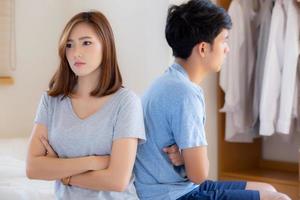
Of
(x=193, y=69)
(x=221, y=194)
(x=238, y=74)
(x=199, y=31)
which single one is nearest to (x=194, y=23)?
(x=199, y=31)

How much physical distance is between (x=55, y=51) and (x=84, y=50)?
6.93 ft

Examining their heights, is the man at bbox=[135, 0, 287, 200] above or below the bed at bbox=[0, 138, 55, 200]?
above

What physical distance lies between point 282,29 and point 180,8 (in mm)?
1419

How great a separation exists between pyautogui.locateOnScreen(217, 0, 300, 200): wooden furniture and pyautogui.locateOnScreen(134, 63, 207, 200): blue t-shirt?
157 cm

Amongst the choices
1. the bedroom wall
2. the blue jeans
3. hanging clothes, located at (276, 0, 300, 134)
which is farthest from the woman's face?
hanging clothes, located at (276, 0, 300, 134)

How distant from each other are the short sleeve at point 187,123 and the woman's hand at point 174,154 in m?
0.03

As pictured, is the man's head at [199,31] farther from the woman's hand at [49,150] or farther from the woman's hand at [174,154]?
the woman's hand at [49,150]

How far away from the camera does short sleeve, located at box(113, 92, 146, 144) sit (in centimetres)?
142

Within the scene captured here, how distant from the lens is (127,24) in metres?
3.08

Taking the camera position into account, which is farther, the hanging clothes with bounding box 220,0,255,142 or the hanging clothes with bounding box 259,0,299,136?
the hanging clothes with bounding box 220,0,255,142

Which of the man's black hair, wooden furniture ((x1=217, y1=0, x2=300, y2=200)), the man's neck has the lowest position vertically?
wooden furniture ((x1=217, y1=0, x2=300, y2=200))

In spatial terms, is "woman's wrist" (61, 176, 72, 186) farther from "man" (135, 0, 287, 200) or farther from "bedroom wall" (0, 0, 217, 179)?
"bedroom wall" (0, 0, 217, 179)

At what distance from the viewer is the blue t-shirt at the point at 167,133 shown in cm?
150

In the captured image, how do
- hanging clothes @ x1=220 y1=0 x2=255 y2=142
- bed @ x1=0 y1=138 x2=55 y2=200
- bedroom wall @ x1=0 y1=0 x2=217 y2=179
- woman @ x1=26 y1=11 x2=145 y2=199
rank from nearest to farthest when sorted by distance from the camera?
woman @ x1=26 y1=11 x2=145 y2=199 → bed @ x1=0 y1=138 x2=55 y2=200 → bedroom wall @ x1=0 y1=0 x2=217 y2=179 → hanging clothes @ x1=220 y1=0 x2=255 y2=142
